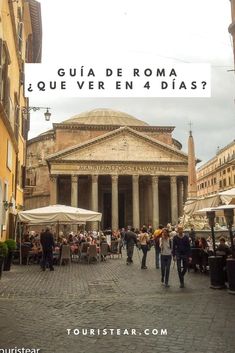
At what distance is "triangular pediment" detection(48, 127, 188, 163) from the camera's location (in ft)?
115

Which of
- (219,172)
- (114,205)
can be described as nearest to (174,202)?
(114,205)

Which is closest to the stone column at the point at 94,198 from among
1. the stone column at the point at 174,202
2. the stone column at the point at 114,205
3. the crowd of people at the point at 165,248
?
the stone column at the point at 114,205

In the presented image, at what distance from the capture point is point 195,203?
460 inches

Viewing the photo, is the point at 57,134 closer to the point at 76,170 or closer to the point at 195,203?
the point at 76,170

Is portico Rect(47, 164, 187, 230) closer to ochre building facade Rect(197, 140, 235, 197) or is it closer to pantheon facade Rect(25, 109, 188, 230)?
pantheon facade Rect(25, 109, 188, 230)

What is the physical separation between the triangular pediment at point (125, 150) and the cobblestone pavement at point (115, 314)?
25597 mm

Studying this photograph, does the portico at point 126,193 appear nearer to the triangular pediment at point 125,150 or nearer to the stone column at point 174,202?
the stone column at point 174,202

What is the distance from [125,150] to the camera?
35.5m

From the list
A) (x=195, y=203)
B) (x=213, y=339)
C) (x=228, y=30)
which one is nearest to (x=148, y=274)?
(x=195, y=203)

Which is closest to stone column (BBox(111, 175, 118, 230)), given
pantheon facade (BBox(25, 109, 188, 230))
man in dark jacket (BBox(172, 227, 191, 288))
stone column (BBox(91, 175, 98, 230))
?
pantheon facade (BBox(25, 109, 188, 230))

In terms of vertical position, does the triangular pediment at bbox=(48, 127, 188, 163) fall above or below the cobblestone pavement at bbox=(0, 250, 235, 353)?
above

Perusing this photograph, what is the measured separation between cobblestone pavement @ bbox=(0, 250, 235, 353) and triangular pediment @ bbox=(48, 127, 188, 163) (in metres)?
25.6

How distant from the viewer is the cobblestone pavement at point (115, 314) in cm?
398

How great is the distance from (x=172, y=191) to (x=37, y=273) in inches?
1015
